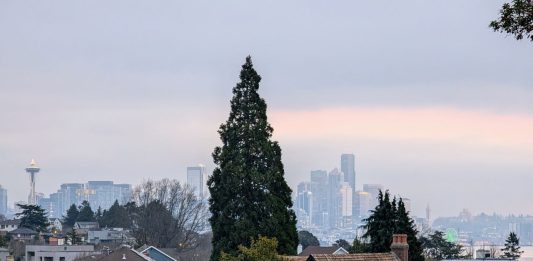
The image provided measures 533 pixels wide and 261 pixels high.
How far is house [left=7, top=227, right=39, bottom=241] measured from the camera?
172725mm

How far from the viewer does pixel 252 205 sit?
81.4 m

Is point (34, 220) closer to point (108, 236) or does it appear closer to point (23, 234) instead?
point (23, 234)

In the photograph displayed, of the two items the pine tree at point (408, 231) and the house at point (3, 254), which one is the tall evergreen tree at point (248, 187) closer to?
the pine tree at point (408, 231)

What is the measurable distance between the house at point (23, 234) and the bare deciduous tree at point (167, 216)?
1460 cm

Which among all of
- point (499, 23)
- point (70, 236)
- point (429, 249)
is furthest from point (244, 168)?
point (70, 236)

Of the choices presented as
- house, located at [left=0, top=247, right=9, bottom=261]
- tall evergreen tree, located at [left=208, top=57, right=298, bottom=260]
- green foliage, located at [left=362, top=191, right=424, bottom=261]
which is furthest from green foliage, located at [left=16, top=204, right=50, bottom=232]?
green foliage, located at [left=362, top=191, right=424, bottom=261]

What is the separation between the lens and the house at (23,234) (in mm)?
172725

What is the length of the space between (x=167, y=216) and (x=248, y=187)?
74104mm

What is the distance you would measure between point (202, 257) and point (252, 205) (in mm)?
58021

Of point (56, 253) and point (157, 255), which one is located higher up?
point (56, 253)

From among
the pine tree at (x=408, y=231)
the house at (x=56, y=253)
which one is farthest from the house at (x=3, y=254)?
the pine tree at (x=408, y=231)

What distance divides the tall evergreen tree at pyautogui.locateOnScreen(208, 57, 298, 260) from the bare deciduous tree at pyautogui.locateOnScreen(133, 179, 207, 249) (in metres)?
62.7

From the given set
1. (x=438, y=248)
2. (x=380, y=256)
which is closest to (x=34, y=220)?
(x=438, y=248)

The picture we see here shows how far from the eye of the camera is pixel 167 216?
6107 inches
